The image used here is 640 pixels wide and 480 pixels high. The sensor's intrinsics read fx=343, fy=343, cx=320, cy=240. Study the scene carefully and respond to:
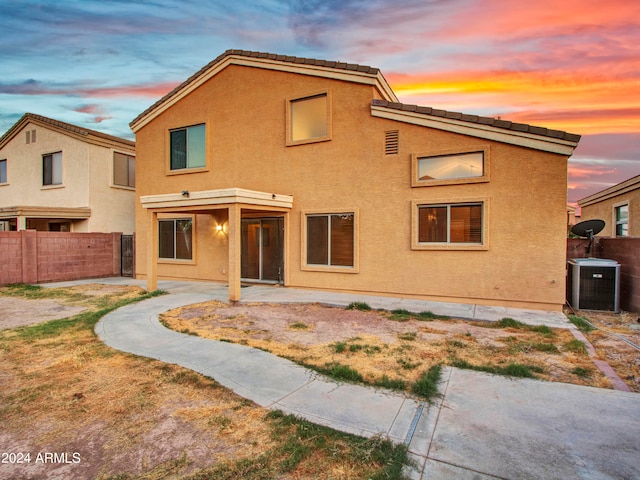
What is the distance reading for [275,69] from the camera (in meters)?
11.9

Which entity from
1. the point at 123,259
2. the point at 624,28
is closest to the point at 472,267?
the point at 624,28

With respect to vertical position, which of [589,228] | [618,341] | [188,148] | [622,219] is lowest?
[618,341]

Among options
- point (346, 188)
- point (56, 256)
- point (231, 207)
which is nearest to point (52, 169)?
point (56, 256)

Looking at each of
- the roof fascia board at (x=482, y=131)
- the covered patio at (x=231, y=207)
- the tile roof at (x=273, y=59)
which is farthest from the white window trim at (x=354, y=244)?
the tile roof at (x=273, y=59)

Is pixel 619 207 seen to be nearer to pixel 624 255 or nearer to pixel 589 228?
pixel 589 228

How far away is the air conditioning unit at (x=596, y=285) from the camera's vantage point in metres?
8.59

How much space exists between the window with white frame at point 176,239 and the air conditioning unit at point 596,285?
42.4ft

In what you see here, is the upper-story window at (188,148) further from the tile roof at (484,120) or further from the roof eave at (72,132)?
the tile roof at (484,120)

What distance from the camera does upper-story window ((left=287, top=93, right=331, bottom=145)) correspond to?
11141mm

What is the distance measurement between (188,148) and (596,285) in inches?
563

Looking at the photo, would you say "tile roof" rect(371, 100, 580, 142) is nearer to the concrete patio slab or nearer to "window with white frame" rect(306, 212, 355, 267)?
"window with white frame" rect(306, 212, 355, 267)

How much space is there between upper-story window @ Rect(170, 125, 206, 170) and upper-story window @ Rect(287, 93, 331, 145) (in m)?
4.07

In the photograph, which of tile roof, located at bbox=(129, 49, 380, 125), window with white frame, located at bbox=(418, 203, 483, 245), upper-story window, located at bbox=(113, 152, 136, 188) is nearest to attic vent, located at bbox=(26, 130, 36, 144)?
upper-story window, located at bbox=(113, 152, 136, 188)

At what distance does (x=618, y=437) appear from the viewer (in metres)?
3.10
